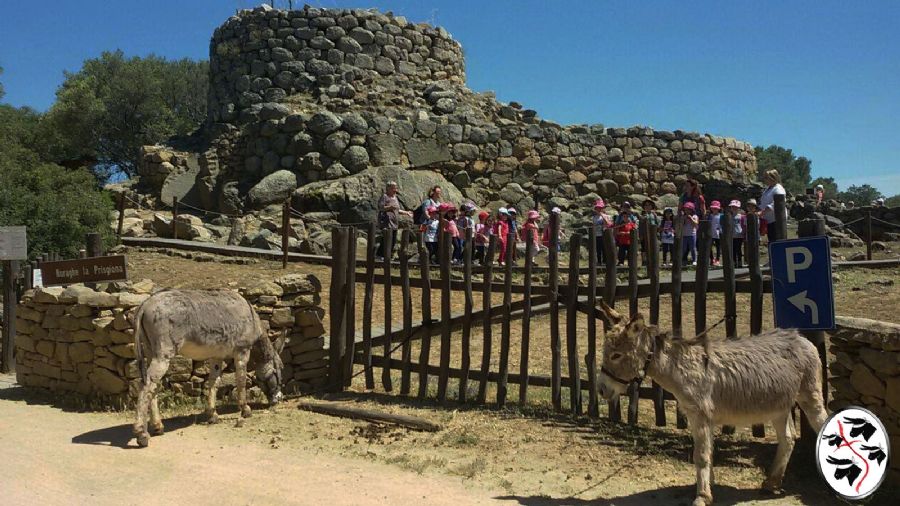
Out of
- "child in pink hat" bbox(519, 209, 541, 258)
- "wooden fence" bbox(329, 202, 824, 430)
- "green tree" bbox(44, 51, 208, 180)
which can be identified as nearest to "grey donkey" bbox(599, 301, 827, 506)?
"wooden fence" bbox(329, 202, 824, 430)

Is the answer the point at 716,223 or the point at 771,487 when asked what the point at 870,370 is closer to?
the point at 771,487

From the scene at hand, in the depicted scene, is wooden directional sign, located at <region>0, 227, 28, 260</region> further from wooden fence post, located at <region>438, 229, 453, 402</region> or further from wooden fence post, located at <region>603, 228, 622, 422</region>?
wooden fence post, located at <region>603, 228, 622, 422</region>

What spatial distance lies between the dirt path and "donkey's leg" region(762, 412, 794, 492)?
2.06 metres

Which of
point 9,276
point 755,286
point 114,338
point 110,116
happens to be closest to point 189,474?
point 114,338

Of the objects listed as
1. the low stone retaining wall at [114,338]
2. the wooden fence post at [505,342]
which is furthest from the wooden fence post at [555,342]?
the low stone retaining wall at [114,338]

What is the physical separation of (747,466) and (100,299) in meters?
7.11

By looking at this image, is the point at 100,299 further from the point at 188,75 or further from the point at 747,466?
the point at 188,75

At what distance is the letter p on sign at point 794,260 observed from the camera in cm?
589

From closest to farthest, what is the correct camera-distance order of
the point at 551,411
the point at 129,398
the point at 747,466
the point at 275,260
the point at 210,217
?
the point at 747,466 → the point at 551,411 → the point at 129,398 → the point at 275,260 → the point at 210,217

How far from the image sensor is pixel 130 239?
19047 mm

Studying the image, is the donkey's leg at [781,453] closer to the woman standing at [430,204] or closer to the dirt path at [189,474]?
the dirt path at [189,474]

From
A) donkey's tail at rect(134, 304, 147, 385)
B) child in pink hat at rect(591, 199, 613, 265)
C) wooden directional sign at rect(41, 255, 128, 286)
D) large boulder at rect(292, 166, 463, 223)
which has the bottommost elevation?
donkey's tail at rect(134, 304, 147, 385)

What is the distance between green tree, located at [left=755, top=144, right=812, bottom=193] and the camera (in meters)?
52.8

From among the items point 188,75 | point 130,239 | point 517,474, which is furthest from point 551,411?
point 188,75
